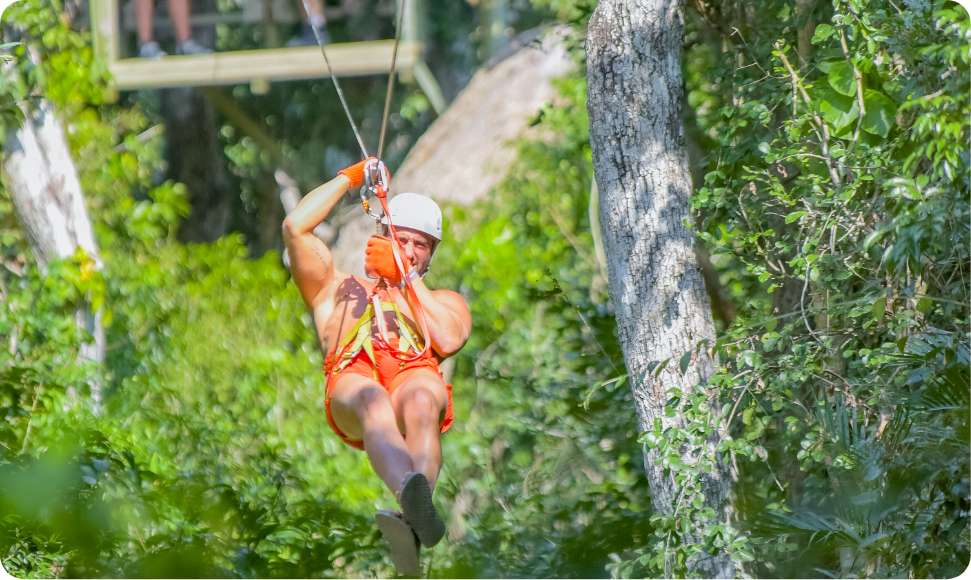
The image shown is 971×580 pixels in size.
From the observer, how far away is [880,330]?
4793mm

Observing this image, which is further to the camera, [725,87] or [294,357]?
[294,357]

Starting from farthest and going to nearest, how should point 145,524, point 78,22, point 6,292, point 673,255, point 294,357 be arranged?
point 78,22 → point 294,357 → point 6,292 → point 145,524 → point 673,255

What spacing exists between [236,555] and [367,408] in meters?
1.57

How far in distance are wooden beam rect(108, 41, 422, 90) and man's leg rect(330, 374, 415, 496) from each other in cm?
522

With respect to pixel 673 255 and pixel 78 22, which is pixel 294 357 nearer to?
pixel 78 22

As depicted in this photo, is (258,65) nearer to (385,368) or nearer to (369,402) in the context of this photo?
(385,368)

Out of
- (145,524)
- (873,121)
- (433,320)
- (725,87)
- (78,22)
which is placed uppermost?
(78,22)

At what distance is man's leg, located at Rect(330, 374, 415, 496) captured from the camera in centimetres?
446

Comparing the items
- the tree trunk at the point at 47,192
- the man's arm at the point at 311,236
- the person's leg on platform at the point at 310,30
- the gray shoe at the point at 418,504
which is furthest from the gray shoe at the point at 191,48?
the gray shoe at the point at 418,504

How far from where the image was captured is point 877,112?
4.75m

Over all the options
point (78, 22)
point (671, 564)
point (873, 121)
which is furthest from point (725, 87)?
point (78, 22)

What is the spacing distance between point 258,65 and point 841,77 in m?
5.98

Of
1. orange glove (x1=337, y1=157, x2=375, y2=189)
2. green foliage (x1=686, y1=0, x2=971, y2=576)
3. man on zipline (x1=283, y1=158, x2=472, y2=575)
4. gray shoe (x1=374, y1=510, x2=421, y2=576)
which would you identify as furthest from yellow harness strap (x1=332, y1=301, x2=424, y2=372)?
green foliage (x1=686, y1=0, x2=971, y2=576)

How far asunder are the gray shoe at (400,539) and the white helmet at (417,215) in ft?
3.30
